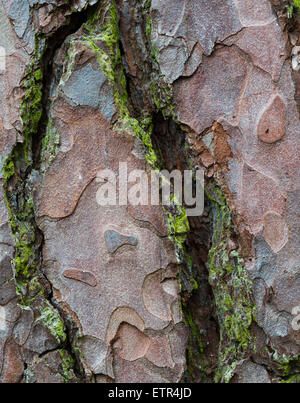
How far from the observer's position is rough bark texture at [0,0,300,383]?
759mm

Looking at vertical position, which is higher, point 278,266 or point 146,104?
point 146,104

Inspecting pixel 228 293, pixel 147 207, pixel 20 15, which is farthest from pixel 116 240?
pixel 20 15

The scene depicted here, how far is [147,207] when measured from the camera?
2.54 ft

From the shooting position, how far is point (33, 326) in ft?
2.57

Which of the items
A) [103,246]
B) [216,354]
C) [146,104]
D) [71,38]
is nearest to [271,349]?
[216,354]

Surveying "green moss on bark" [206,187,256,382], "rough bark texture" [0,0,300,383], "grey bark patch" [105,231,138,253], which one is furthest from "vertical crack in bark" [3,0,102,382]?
"green moss on bark" [206,187,256,382]

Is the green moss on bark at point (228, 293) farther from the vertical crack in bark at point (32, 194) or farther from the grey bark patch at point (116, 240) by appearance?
the vertical crack in bark at point (32, 194)

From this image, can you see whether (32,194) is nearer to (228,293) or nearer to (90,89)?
(90,89)

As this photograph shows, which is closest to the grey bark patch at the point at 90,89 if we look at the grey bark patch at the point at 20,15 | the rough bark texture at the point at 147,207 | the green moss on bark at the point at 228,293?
the rough bark texture at the point at 147,207

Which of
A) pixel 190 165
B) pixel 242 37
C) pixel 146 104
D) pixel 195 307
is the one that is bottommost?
pixel 195 307

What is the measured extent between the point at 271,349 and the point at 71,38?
625 mm

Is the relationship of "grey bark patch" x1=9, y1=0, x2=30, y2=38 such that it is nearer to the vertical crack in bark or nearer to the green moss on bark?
the vertical crack in bark

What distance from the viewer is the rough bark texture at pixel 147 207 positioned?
0.76 metres
